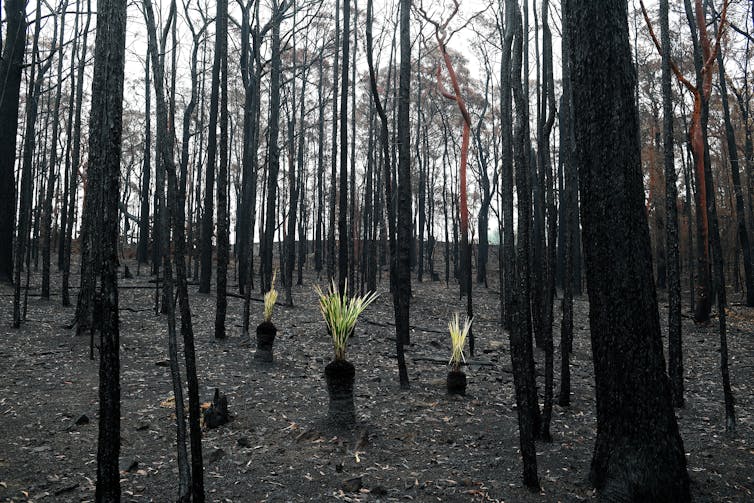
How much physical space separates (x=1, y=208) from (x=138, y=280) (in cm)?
424

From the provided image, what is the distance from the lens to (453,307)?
1337 centimetres

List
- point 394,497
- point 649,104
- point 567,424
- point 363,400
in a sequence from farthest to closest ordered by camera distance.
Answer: point 649,104
point 363,400
point 567,424
point 394,497

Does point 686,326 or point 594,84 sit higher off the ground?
point 594,84

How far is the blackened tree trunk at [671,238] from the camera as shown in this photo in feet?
15.8

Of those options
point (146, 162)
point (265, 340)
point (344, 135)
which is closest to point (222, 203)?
point (344, 135)

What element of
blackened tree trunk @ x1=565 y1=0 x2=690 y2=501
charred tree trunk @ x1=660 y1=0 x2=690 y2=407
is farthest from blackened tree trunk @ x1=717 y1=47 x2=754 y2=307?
blackened tree trunk @ x1=565 y1=0 x2=690 y2=501

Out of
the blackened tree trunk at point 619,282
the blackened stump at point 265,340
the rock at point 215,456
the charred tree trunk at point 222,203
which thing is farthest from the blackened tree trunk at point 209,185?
the blackened tree trunk at point 619,282

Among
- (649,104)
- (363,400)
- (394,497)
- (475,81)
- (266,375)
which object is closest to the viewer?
(394,497)

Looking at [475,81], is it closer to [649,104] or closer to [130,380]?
[649,104]

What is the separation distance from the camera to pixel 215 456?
3684 mm

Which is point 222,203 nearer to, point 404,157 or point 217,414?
point 404,157

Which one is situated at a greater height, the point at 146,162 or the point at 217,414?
the point at 146,162

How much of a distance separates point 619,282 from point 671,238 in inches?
107

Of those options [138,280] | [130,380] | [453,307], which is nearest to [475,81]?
[453,307]
